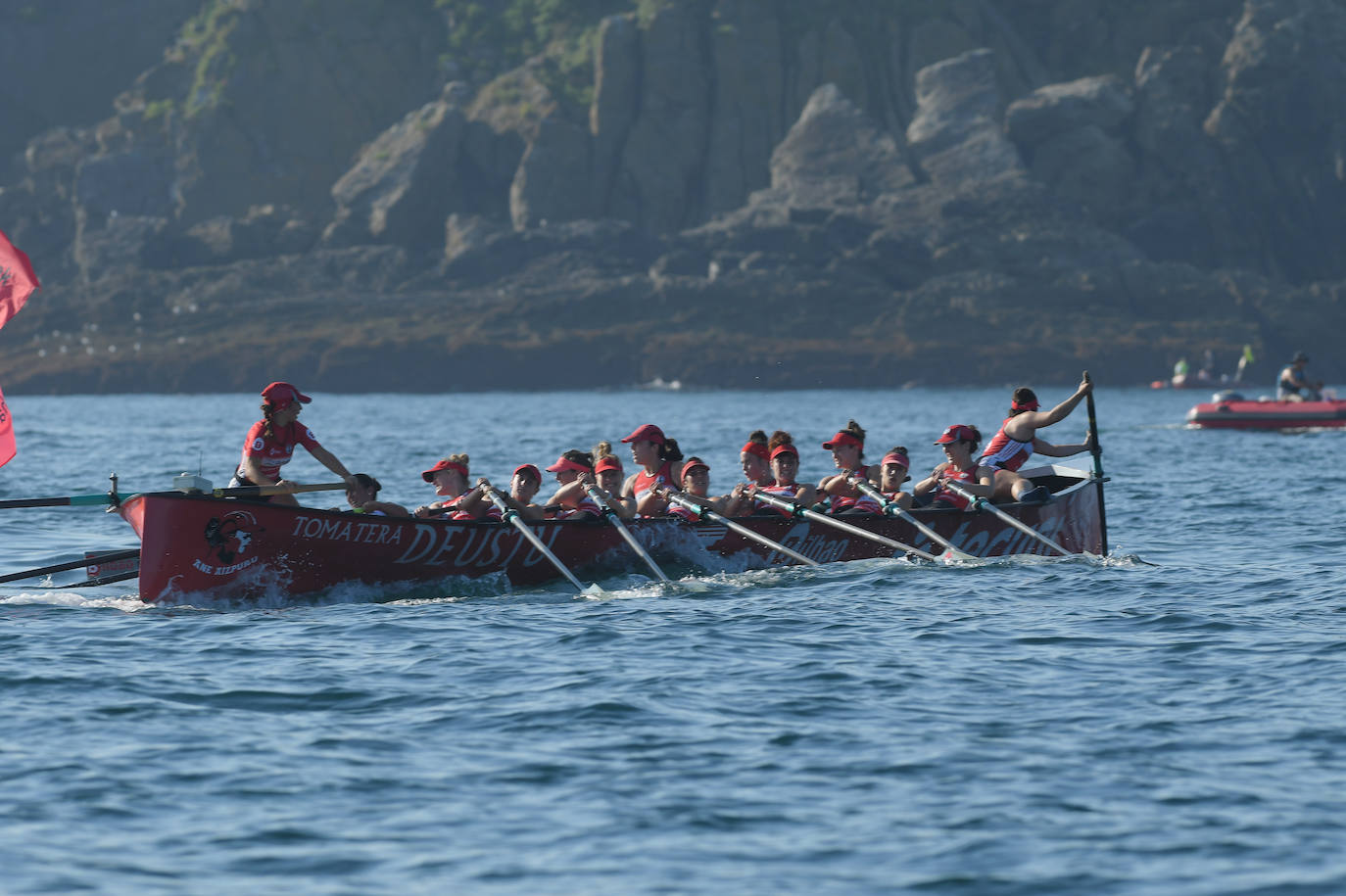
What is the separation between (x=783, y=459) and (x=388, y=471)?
80.8 feet

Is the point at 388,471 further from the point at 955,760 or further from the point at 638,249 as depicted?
the point at 638,249

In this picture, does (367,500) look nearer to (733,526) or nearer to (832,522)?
(733,526)

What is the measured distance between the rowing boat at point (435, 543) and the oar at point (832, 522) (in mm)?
117

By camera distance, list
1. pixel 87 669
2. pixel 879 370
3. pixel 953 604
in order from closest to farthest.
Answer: pixel 87 669 → pixel 953 604 → pixel 879 370

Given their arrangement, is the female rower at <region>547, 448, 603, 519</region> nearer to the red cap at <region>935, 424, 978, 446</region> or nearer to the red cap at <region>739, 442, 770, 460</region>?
the red cap at <region>739, 442, 770, 460</region>

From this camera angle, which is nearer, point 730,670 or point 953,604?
point 730,670

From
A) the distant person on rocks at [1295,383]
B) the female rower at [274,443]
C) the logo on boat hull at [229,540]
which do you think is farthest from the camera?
the distant person on rocks at [1295,383]

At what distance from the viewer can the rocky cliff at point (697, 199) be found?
13988 centimetres

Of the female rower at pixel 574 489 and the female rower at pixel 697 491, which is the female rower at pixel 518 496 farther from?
the female rower at pixel 697 491

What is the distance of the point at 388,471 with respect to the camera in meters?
42.6

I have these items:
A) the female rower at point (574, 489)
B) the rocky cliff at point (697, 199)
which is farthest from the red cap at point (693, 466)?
the rocky cliff at point (697, 199)

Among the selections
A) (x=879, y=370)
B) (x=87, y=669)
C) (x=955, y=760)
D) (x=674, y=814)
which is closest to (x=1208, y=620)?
(x=955, y=760)

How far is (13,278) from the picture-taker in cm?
1407

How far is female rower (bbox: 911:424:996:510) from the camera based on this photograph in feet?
64.2
